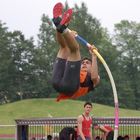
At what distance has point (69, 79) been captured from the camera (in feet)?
25.1

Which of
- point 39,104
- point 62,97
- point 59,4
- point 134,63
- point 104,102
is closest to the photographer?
point 59,4

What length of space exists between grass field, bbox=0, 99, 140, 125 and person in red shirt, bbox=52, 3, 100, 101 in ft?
91.8

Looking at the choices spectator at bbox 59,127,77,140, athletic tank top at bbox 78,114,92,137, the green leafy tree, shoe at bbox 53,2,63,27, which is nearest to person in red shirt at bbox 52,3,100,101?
shoe at bbox 53,2,63,27

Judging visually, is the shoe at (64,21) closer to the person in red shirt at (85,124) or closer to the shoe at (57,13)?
the shoe at (57,13)

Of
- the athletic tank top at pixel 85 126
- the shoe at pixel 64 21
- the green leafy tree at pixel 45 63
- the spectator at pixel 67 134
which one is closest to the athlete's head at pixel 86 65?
the shoe at pixel 64 21

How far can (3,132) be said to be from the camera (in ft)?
101

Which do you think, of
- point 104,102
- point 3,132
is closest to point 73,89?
point 3,132

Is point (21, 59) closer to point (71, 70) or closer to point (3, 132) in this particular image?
point (3, 132)

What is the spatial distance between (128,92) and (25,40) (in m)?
13.0

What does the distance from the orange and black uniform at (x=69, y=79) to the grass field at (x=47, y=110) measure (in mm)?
28030

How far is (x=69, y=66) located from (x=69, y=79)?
0.18 metres

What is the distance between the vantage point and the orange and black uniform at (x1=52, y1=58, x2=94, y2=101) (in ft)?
25.0

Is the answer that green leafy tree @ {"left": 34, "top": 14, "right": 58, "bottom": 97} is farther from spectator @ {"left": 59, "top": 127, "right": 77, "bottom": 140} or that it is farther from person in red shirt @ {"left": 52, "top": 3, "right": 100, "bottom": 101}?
person in red shirt @ {"left": 52, "top": 3, "right": 100, "bottom": 101}

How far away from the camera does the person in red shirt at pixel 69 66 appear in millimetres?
7254
